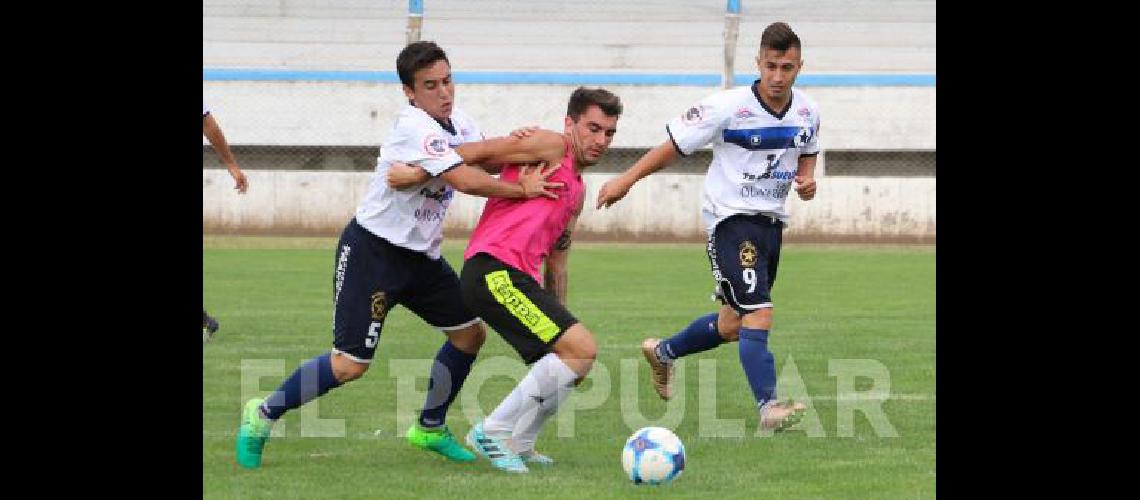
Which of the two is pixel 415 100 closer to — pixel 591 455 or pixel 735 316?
pixel 591 455

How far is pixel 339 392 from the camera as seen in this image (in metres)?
9.73

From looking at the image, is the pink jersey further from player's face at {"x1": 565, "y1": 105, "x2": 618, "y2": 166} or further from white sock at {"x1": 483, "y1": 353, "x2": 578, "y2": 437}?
white sock at {"x1": 483, "y1": 353, "x2": 578, "y2": 437}

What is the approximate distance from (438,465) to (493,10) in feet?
65.0

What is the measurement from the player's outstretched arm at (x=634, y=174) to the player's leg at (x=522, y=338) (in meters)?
0.65

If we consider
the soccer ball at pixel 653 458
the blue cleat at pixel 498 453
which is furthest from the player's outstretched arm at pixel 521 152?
the soccer ball at pixel 653 458

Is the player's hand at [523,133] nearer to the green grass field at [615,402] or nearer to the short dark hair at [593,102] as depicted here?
the short dark hair at [593,102]

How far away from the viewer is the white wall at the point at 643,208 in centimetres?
2367

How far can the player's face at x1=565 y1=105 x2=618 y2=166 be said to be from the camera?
7.62 m

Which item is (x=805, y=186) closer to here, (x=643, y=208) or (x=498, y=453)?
(x=498, y=453)

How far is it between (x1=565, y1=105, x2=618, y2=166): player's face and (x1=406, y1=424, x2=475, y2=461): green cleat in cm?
143

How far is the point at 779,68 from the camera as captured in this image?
884 centimetres

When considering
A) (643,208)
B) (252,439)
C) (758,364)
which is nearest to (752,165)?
(758,364)

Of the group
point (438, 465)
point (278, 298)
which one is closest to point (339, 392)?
point (438, 465)

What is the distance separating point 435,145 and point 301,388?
1.22 metres
